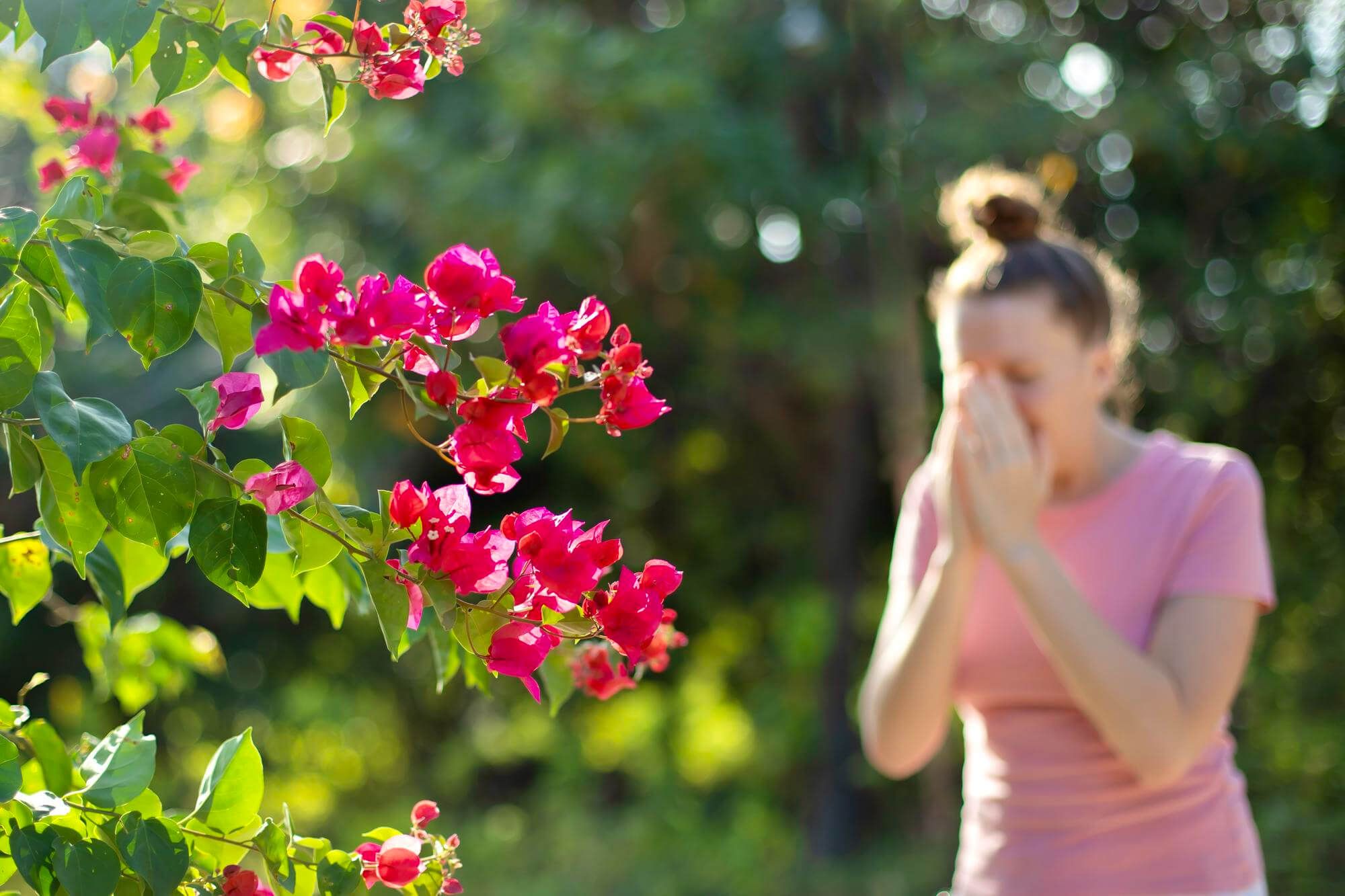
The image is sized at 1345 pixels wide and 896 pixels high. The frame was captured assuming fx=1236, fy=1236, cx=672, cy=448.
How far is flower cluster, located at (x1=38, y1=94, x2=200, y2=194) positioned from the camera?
2.81ft

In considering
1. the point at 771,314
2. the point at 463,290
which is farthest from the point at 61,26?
the point at 771,314

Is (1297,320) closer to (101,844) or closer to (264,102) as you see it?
(264,102)

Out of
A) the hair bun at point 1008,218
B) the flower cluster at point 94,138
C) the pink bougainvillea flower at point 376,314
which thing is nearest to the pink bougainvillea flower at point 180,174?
the flower cluster at point 94,138

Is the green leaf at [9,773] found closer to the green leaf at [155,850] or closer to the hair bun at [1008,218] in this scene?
the green leaf at [155,850]

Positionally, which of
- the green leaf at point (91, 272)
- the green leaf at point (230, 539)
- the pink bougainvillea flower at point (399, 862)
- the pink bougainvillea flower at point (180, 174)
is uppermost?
the green leaf at point (91, 272)

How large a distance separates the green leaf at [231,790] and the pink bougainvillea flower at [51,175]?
489 mm

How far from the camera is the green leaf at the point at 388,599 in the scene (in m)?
0.54

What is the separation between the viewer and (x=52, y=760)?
0.68 m

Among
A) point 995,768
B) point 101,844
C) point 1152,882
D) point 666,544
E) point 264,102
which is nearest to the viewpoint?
point 101,844

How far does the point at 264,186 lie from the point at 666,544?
1959mm

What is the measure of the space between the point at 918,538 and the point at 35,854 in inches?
46.3

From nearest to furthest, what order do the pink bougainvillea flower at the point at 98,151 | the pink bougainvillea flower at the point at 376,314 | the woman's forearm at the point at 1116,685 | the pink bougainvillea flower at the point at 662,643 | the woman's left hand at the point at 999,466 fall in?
the pink bougainvillea flower at the point at 376,314
the pink bougainvillea flower at the point at 662,643
the pink bougainvillea flower at the point at 98,151
the woman's forearm at the point at 1116,685
the woman's left hand at the point at 999,466

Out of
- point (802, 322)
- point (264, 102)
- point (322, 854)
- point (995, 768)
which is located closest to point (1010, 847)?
point (995, 768)

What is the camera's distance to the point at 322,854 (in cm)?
62
